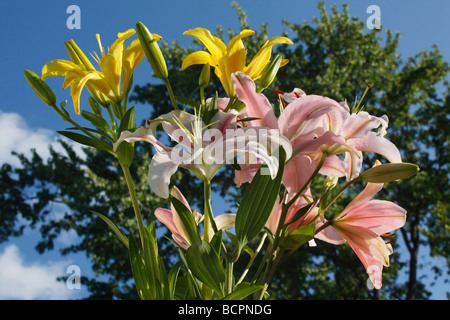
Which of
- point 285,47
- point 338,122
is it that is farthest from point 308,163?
point 285,47

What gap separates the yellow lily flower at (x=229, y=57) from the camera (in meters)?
0.56

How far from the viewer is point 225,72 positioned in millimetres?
569

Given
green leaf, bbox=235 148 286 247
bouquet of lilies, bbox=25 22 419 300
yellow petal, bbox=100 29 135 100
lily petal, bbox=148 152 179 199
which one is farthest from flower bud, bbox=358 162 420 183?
yellow petal, bbox=100 29 135 100

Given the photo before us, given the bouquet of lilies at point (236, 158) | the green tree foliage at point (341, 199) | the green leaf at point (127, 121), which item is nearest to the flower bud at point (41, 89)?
the bouquet of lilies at point (236, 158)

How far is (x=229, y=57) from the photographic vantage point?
1.84 feet

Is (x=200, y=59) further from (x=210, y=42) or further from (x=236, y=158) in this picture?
(x=236, y=158)

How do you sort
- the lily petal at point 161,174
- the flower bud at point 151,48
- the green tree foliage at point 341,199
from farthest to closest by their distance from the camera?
the green tree foliage at point 341,199 → the flower bud at point 151,48 → the lily petal at point 161,174

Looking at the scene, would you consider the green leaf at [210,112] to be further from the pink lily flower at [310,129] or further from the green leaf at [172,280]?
the green leaf at [172,280]

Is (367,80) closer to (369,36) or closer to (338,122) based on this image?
(369,36)

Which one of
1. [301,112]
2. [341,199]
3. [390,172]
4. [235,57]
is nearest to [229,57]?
[235,57]

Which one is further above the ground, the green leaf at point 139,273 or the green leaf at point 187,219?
the green leaf at point 187,219

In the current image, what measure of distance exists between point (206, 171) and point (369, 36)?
6.39 m

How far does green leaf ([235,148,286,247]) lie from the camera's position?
460 millimetres

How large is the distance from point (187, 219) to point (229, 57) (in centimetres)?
21
